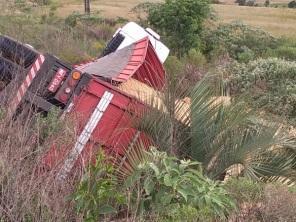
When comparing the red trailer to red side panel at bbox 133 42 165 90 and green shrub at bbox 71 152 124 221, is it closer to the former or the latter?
red side panel at bbox 133 42 165 90

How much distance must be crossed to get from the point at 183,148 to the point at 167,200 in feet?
5.45

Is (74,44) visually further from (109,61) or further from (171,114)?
(171,114)

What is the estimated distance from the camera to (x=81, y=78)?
6.68 meters

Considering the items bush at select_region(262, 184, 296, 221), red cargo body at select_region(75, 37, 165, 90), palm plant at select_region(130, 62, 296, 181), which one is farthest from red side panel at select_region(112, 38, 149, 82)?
bush at select_region(262, 184, 296, 221)

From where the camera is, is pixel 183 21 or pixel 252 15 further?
pixel 252 15

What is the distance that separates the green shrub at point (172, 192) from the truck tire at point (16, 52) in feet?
8.81

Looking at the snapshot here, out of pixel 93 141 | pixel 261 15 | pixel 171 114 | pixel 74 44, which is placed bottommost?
pixel 261 15

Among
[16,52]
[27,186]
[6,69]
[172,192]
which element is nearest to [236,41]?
[16,52]

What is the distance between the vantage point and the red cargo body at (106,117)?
20.4 ft

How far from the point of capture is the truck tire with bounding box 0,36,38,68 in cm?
673

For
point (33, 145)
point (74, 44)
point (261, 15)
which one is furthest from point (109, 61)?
point (261, 15)

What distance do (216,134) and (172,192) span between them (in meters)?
1.61

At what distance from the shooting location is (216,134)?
19.5 feet

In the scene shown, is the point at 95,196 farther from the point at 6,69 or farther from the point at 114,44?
the point at 114,44
